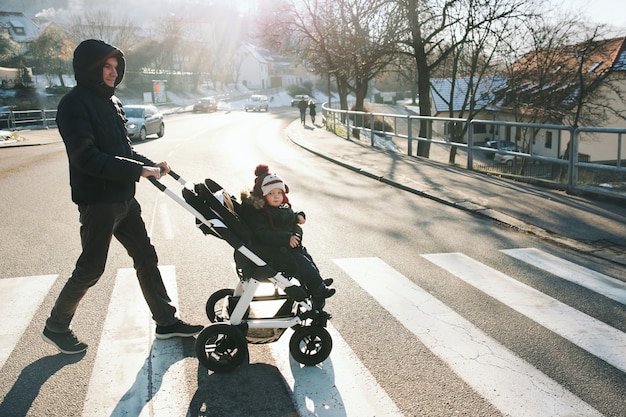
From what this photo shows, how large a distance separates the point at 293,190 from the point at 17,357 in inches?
306

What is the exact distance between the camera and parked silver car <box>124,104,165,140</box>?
76.6 ft

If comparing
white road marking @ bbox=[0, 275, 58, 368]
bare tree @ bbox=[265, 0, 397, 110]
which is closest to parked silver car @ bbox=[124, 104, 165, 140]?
bare tree @ bbox=[265, 0, 397, 110]

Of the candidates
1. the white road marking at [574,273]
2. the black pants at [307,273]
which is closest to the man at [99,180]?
the black pants at [307,273]

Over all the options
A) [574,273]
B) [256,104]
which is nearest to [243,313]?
[574,273]

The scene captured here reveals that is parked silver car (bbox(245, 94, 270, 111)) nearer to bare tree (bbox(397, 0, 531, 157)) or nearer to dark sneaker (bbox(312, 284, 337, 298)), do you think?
bare tree (bbox(397, 0, 531, 157))

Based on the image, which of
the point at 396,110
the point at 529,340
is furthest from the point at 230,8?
the point at 529,340

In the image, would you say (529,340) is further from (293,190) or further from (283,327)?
(293,190)

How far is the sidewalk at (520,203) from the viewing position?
775cm

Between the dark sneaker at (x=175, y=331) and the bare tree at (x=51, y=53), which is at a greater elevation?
the bare tree at (x=51, y=53)

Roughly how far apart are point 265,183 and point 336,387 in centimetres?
146

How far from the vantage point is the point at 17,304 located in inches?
198

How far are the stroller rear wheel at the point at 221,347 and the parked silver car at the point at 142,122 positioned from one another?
20345 mm

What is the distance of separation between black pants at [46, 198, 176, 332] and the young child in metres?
0.83

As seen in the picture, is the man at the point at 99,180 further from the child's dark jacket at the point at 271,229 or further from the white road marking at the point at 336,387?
the white road marking at the point at 336,387
